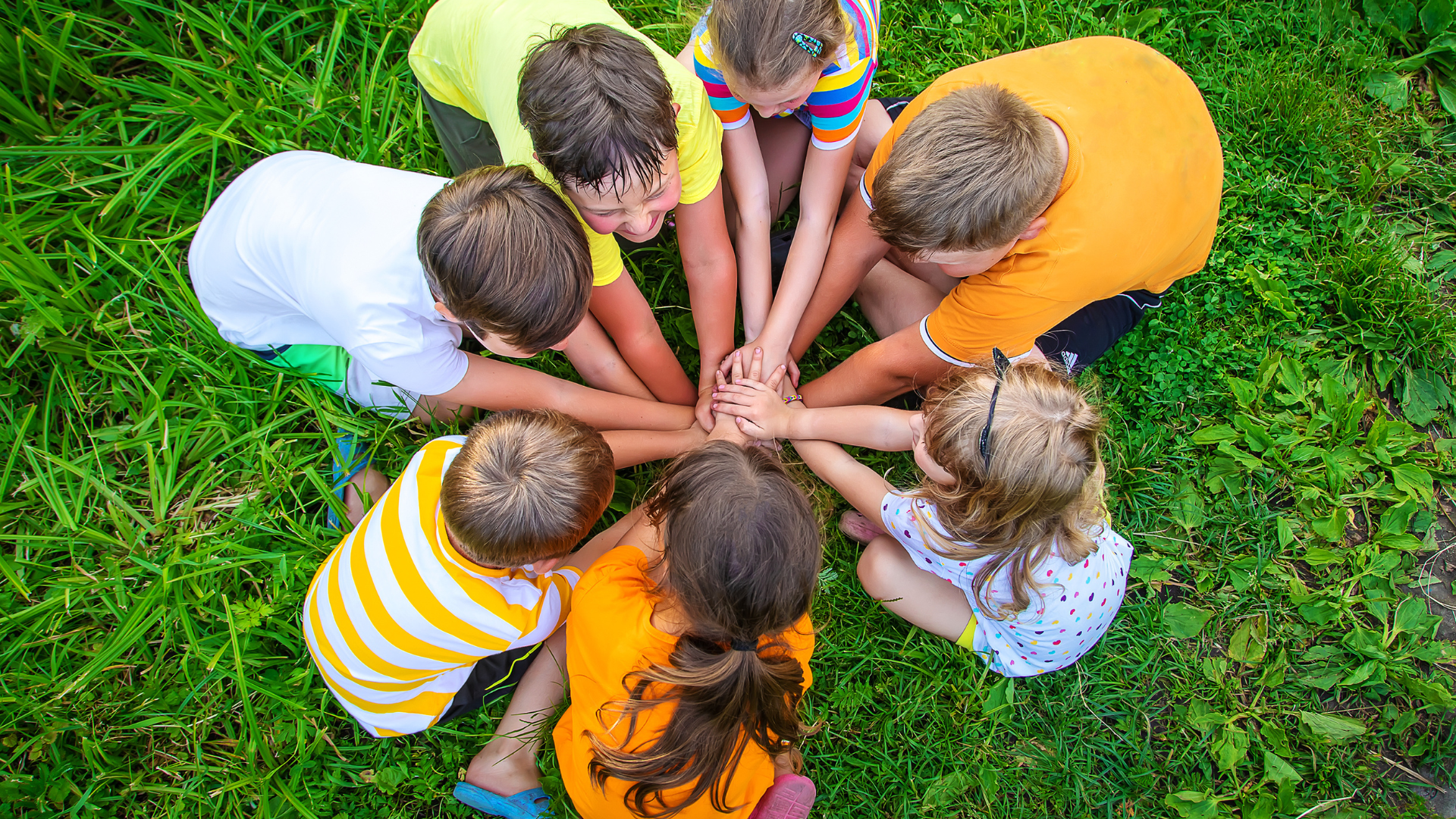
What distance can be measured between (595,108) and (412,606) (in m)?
1.30

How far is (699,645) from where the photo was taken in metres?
1.70

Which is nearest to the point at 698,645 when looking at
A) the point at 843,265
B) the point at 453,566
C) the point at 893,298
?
the point at 453,566

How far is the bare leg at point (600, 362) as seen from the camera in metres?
2.38

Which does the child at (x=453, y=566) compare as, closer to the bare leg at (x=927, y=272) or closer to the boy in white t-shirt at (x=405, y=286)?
the boy in white t-shirt at (x=405, y=286)

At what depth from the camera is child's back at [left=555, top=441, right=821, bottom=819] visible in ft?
5.20

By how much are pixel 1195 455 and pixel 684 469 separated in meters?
1.97

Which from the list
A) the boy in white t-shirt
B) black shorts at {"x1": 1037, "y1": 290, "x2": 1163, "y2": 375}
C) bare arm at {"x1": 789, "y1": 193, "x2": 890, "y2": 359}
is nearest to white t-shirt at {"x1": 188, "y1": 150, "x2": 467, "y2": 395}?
the boy in white t-shirt

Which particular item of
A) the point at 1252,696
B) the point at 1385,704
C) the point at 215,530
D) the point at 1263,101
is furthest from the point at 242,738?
the point at 1263,101

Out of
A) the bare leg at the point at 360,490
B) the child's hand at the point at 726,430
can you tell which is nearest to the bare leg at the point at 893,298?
the child's hand at the point at 726,430

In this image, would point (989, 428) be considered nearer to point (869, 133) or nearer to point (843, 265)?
point (843, 265)

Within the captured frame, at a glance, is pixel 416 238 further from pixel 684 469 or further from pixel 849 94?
pixel 849 94

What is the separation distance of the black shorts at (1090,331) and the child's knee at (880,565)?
2.66 ft

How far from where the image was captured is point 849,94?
2.22m

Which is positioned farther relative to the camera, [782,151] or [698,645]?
[782,151]
